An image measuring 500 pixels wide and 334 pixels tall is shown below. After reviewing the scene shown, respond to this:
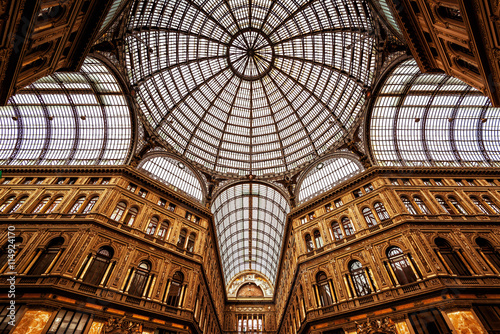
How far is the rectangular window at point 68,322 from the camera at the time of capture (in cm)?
1700

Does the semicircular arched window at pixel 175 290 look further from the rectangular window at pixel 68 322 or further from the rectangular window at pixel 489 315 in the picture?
the rectangular window at pixel 489 315

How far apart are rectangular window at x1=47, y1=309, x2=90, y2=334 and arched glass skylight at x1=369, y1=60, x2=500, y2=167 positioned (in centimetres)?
3634

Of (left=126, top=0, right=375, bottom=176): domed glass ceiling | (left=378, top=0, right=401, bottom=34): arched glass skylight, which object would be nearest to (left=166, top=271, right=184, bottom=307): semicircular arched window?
(left=126, top=0, right=375, bottom=176): domed glass ceiling

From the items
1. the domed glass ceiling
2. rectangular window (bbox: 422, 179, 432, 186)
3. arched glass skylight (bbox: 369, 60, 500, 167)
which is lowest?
rectangular window (bbox: 422, 179, 432, 186)

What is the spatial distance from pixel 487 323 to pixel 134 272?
28.5 m

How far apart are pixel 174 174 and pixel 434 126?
40.1 meters

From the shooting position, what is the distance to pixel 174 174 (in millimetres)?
37094

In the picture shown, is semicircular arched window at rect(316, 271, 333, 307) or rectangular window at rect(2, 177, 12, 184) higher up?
rectangular window at rect(2, 177, 12, 184)

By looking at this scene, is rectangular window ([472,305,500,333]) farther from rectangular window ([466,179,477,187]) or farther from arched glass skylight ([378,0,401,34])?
arched glass skylight ([378,0,401,34])

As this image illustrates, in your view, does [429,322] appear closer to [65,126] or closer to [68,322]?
[68,322]

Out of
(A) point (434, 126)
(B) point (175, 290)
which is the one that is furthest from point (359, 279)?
(A) point (434, 126)

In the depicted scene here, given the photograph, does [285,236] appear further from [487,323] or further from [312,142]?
[487,323]

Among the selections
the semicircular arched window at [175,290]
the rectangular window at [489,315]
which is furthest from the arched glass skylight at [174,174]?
the rectangular window at [489,315]

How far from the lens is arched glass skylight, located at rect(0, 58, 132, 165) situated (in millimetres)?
32688
